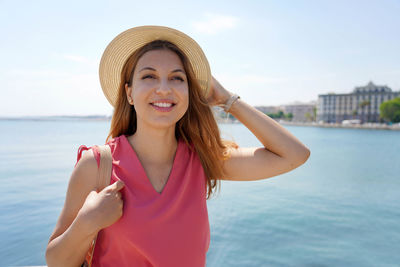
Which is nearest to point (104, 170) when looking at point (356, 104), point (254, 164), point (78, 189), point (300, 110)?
point (78, 189)

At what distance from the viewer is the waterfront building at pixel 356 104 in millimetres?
94938

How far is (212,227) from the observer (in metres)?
7.11

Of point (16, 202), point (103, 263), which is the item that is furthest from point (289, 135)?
point (16, 202)

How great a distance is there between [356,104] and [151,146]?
11124 cm

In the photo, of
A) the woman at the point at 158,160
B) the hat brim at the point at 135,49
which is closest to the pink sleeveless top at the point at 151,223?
the woman at the point at 158,160

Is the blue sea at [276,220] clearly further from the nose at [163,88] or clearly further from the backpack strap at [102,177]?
the backpack strap at [102,177]

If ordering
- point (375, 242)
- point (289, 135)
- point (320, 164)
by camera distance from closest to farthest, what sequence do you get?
point (289, 135)
point (375, 242)
point (320, 164)

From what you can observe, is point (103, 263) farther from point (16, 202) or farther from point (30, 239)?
point (16, 202)

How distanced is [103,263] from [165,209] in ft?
1.29

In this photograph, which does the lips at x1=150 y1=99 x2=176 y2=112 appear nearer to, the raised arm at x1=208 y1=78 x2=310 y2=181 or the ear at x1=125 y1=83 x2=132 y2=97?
the ear at x1=125 y1=83 x2=132 y2=97

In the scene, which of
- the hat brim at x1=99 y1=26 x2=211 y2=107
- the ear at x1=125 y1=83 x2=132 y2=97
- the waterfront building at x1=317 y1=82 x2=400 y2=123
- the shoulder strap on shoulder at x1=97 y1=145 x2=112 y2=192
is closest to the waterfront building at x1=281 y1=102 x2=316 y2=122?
the waterfront building at x1=317 y1=82 x2=400 y2=123

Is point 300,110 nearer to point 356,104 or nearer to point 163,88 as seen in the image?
point 356,104

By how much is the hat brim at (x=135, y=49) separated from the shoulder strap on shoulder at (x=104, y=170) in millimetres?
575

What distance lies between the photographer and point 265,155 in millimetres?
1764
